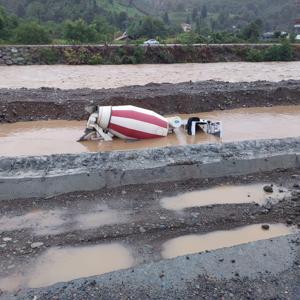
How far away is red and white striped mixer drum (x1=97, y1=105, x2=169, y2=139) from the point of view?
920 cm

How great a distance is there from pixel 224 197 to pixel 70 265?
107 inches

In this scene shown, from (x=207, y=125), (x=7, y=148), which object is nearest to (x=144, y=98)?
(x=207, y=125)

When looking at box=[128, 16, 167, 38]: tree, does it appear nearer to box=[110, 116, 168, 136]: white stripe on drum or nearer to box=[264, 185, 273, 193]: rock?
box=[110, 116, 168, 136]: white stripe on drum

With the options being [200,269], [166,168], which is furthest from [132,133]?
[200,269]

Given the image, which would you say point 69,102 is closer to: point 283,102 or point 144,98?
point 144,98

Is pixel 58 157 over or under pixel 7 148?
over

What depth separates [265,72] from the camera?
90.9 ft

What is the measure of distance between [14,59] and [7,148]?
70.5 ft

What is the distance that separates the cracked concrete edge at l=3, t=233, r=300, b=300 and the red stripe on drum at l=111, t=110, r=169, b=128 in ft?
15.9

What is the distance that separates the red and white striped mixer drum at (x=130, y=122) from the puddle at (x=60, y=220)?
137 inches

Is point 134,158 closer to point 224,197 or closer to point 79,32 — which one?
point 224,197

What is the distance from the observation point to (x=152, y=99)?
13961 millimetres

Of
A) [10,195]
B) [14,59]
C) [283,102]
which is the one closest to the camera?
[10,195]

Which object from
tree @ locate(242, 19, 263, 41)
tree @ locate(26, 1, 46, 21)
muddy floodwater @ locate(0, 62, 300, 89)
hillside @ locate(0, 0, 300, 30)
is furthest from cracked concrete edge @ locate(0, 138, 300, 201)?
tree @ locate(26, 1, 46, 21)
